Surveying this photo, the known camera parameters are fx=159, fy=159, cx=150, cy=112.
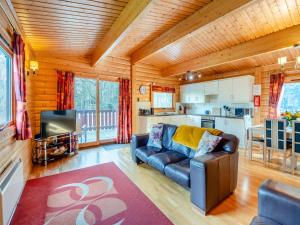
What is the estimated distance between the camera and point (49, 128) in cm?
361

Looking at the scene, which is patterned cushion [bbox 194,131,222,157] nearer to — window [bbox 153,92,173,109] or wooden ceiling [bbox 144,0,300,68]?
wooden ceiling [bbox 144,0,300,68]

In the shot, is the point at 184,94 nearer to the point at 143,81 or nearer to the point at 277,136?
the point at 143,81

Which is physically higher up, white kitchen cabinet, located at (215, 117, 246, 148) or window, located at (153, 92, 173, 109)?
window, located at (153, 92, 173, 109)

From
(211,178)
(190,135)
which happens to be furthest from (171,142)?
(211,178)

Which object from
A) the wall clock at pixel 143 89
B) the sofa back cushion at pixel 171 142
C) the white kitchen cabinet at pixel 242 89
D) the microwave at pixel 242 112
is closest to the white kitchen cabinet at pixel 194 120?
the microwave at pixel 242 112

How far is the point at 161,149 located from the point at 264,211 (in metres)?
1.98

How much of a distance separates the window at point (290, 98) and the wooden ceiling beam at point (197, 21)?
356cm

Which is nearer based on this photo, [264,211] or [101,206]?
[264,211]

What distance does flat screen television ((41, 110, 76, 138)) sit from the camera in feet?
11.6

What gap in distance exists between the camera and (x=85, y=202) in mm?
2199

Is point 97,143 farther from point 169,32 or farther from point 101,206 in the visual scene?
point 169,32

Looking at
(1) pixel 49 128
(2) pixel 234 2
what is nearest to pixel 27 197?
(1) pixel 49 128

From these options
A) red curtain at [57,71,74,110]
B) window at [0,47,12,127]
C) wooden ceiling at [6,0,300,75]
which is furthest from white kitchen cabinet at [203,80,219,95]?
window at [0,47,12,127]

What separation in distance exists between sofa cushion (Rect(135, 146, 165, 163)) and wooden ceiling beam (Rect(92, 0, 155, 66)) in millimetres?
2170
